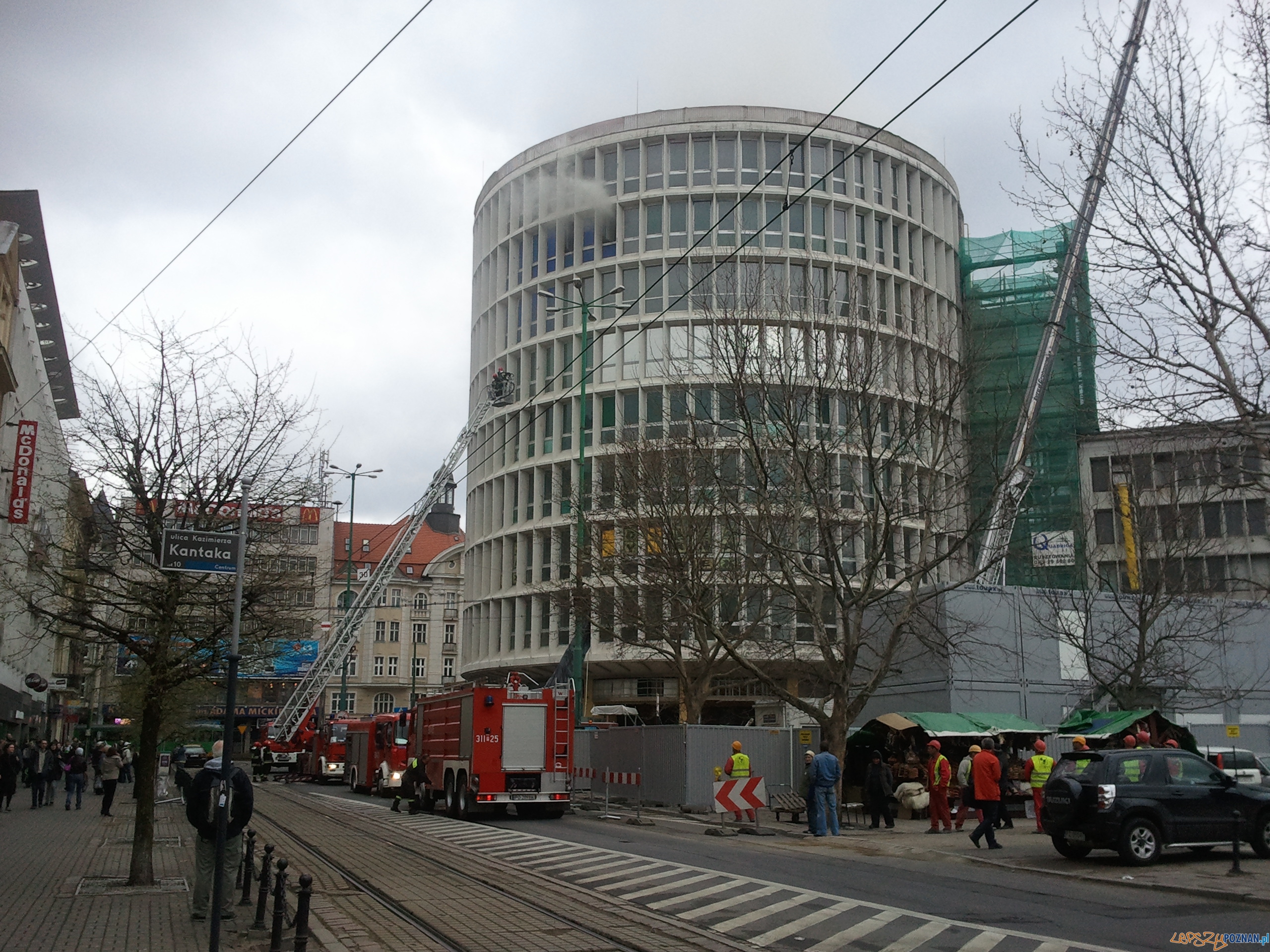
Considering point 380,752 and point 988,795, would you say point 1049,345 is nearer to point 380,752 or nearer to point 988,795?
point 988,795

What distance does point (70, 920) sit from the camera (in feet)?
34.8

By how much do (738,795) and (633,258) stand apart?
34277 millimetres

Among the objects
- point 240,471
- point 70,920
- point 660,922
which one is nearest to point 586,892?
point 660,922

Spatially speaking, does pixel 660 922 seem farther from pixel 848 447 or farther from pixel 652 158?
pixel 652 158

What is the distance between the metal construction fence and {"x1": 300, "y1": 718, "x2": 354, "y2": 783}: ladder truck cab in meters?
16.8


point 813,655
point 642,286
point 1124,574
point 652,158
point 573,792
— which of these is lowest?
point 573,792

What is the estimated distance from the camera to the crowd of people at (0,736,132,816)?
86.8 feet

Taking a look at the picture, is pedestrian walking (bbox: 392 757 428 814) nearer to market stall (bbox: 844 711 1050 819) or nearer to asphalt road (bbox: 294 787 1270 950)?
asphalt road (bbox: 294 787 1270 950)

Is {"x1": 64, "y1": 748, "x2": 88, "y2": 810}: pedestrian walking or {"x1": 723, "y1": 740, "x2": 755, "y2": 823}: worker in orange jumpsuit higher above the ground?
{"x1": 723, "y1": 740, "x2": 755, "y2": 823}: worker in orange jumpsuit

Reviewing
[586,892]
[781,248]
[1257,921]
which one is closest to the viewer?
[1257,921]

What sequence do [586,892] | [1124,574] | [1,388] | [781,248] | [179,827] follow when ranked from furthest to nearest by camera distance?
[781,248] < [1124,574] < [1,388] < [179,827] < [586,892]

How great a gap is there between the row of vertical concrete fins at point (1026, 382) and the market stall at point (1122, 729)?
7441 mm

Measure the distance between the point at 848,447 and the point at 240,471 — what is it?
43.5ft

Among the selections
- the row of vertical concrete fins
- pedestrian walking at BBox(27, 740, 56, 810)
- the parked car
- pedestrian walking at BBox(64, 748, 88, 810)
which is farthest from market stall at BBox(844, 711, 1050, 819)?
pedestrian walking at BBox(27, 740, 56, 810)
